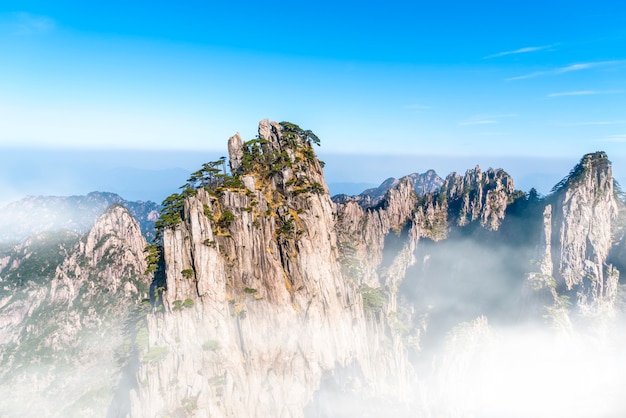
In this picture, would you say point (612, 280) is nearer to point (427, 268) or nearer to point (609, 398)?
point (609, 398)

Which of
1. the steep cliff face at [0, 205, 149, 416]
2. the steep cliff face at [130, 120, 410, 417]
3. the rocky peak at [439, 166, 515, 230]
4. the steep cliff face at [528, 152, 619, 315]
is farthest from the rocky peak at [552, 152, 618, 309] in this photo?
the steep cliff face at [0, 205, 149, 416]

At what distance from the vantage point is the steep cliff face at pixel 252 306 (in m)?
57.8

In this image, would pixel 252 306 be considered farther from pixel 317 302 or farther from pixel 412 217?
pixel 412 217

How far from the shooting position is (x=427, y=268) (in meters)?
127

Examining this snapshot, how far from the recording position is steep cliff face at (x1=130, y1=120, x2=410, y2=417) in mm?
57844

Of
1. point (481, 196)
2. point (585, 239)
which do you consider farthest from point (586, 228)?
point (481, 196)

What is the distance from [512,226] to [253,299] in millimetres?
94730

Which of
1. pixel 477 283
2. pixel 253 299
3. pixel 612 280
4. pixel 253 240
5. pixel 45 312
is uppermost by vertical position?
pixel 253 240

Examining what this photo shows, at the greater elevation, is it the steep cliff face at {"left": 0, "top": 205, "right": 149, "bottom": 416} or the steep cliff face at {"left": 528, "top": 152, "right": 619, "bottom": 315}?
the steep cliff face at {"left": 528, "top": 152, "right": 619, "bottom": 315}

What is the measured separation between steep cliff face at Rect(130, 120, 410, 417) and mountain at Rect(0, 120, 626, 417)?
311 millimetres

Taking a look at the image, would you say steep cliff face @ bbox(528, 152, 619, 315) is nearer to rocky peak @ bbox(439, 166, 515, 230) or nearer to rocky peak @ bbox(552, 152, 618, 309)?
rocky peak @ bbox(552, 152, 618, 309)

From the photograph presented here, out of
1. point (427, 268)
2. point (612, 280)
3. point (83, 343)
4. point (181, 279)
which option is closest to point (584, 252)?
point (612, 280)

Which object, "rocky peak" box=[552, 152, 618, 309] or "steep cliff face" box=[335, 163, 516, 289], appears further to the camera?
"steep cliff face" box=[335, 163, 516, 289]

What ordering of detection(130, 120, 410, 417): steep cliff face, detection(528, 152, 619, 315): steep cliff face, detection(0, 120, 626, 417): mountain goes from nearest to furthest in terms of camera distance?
detection(130, 120, 410, 417): steep cliff face, detection(0, 120, 626, 417): mountain, detection(528, 152, 619, 315): steep cliff face
